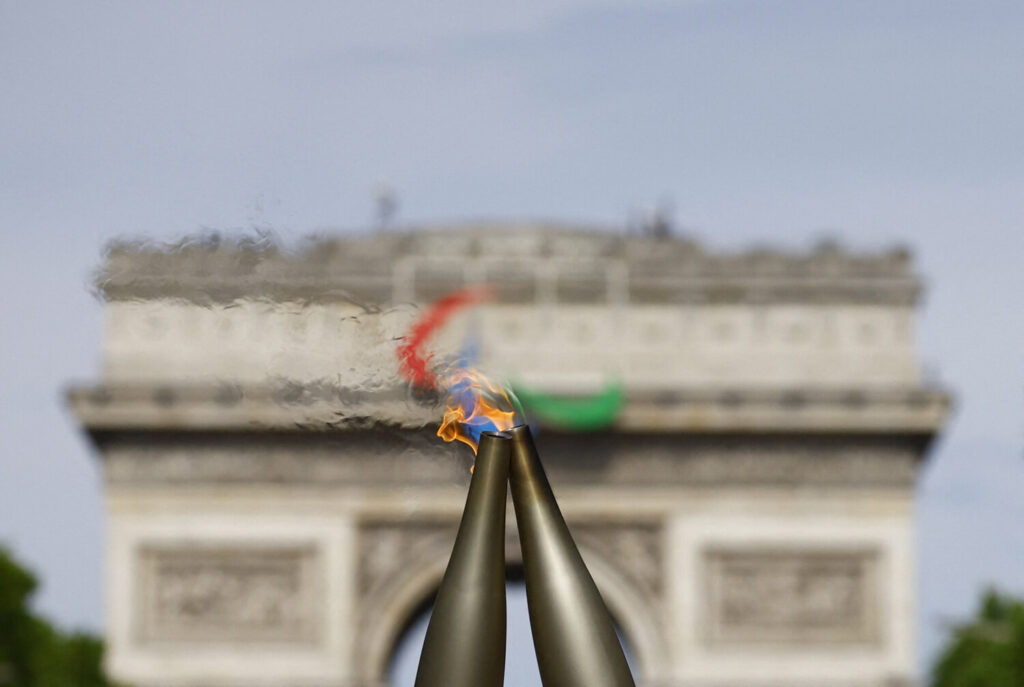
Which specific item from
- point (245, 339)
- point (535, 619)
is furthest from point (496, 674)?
point (245, 339)

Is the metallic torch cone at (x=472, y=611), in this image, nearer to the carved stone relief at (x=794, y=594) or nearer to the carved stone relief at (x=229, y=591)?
the carved stone relief at (x=229, y=591)

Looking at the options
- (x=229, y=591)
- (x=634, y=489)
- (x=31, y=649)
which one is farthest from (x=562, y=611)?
(x=31, y=649)

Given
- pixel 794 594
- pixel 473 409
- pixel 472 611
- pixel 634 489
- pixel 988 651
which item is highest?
pixel 988 651

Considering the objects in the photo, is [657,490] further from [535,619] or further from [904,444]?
[535,619]

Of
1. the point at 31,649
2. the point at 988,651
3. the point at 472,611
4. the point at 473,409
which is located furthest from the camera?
the point at 988,651

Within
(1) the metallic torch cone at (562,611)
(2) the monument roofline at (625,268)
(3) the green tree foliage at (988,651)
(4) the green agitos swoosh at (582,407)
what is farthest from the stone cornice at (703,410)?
(1) the metallic torch cone at (562,611)

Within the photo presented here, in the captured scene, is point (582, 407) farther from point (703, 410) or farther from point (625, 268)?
point (625, 268)
